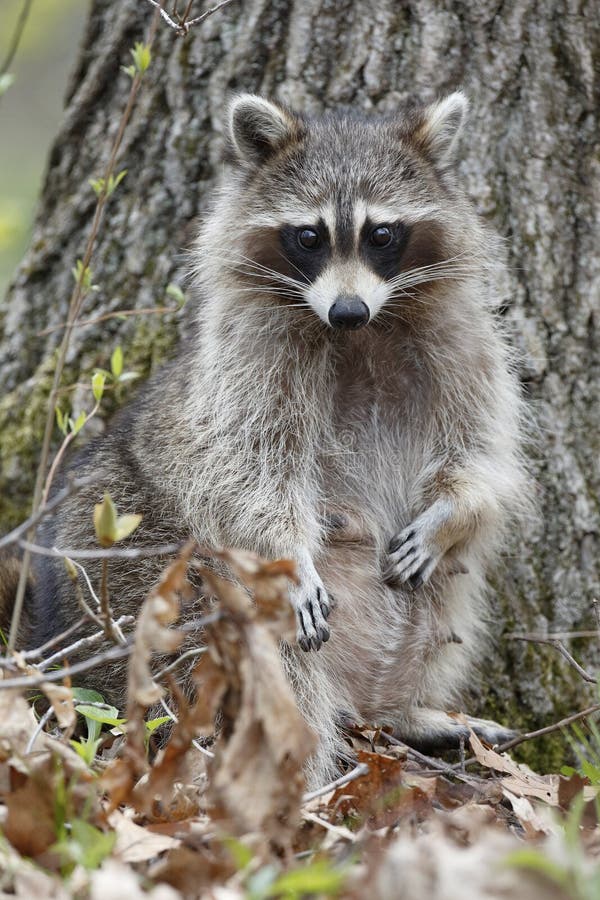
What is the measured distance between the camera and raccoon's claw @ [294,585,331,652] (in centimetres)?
351

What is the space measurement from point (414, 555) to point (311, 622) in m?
0.54

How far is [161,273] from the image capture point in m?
4.71

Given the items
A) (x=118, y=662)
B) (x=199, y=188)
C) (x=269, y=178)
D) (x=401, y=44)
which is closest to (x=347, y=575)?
(x=118, y=662)

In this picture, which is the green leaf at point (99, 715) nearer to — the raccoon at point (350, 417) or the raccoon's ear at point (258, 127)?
the raccoon at point (350, 417)

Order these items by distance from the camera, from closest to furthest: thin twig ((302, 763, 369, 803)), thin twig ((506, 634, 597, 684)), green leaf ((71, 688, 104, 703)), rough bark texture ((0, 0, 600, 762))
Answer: thin twig ((302, 763, 369, 803)), thin twig ((506, 634, 597, 684)), green leaf ((71, 688, 104, 703)), rough bark texture ((0, 0, 600, 762))

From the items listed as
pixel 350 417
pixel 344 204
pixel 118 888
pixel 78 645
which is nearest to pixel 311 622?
pixel 350 417

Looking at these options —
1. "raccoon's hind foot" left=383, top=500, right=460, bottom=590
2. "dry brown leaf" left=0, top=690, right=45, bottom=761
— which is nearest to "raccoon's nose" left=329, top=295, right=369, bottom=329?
"raccoon's hind foot" left=383, top=500, right=460, bottom=590

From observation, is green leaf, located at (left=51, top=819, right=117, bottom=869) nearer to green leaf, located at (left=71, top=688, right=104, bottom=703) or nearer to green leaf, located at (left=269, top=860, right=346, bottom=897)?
green leaf, located at (left=269, top=860, right=346, bottom=897)

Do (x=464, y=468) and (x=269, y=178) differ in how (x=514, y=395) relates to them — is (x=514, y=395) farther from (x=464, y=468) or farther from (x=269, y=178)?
(x=269, y=178)

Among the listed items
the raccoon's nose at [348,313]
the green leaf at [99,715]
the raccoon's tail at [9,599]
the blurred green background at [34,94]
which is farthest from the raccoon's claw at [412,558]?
the blurred green background at [34,94]

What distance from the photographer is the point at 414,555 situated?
3.84 metres

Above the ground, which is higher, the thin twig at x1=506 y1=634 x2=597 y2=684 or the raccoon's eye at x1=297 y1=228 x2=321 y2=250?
the raccoon's eye at x1=297 y1=228 x2=321 y2=250

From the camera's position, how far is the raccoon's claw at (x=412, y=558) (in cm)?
384

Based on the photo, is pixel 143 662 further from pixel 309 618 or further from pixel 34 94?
pixel 34 94
